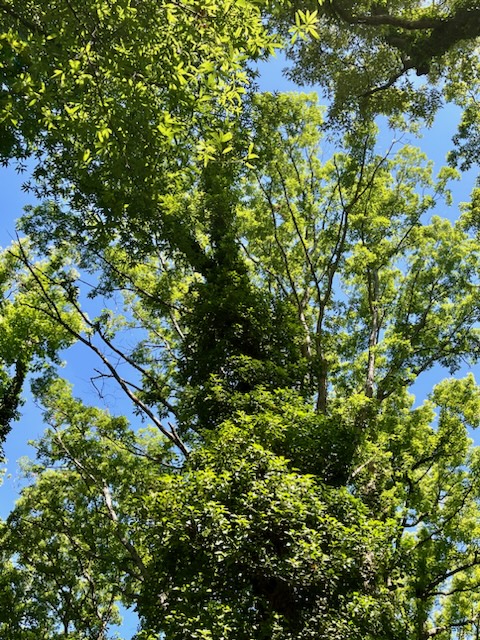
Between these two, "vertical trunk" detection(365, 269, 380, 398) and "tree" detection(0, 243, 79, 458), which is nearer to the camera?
"vertical trunk" detection(365, 269, 380, 398)

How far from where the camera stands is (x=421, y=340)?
37.5 ft

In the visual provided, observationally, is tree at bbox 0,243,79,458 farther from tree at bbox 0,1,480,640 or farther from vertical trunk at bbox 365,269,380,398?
vertical trunk at bbox 365,269,380,398

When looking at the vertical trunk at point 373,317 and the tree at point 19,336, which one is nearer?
the vertical trunk at point 373,317

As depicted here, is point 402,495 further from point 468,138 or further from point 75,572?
point 75,572

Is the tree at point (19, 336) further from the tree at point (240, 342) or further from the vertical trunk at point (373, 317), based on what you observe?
the vertical trunk at point (373, 317)

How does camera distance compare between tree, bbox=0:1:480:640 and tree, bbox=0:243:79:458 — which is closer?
tree, bbox=0:1:480:640

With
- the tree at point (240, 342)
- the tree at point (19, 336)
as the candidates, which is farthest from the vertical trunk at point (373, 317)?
the tree at point (19, 336)

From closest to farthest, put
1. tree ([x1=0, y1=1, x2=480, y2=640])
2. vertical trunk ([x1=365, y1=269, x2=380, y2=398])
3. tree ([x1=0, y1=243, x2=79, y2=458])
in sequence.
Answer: tree ([x1=0, y1=1, x2=480, y2=640]), vertical trunk ([x1=365, y1=269, x2=380, y2=398]), tree ([x1=0, y1=243, x2=79, y2=458])

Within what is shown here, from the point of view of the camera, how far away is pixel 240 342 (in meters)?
8.68

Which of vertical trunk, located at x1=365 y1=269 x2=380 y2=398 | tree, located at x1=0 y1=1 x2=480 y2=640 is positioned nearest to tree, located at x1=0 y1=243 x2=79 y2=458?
tree, located at x1=0 y1=1 x2=480 y2=640

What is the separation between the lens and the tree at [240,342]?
4.18 meters

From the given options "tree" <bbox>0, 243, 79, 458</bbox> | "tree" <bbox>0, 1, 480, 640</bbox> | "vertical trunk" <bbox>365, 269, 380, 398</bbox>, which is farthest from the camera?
"tree" <bbox>0, 243, 79, 458</bbox>

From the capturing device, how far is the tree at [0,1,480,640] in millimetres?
4180

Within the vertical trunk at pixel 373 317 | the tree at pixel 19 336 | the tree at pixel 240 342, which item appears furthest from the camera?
the tree at pixel 19 336
